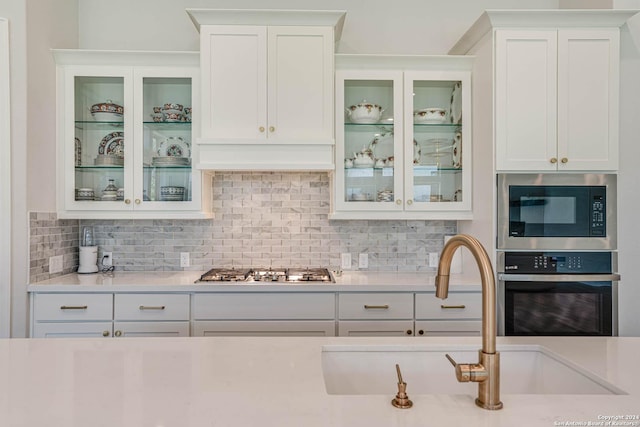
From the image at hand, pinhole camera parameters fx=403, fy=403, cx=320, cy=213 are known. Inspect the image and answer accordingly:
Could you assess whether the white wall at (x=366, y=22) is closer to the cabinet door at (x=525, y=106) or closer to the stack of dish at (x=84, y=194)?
the cabinet door at (x=525, y=106)

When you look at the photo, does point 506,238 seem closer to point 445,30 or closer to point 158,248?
point 445,30

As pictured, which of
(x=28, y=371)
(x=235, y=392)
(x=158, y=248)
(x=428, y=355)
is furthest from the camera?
(x=158, y=248)

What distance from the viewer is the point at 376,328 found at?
7.89 feet

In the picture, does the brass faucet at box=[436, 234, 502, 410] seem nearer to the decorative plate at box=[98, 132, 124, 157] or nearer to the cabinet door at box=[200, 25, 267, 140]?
the cabinet door at box=[200, 25, 267, 140]

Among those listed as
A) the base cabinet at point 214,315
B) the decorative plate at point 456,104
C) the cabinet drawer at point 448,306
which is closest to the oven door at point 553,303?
the cabinet drawer at point 448,306

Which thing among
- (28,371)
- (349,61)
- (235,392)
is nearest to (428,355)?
(235,392)

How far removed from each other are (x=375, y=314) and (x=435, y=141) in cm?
122

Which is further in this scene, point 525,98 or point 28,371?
point 525,98

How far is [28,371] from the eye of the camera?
1050mm

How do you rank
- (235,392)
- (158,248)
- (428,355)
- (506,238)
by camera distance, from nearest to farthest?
(235,392) < (428,355) < (506,238) < (158,248)

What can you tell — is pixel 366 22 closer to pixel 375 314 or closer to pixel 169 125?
pixel 169 125

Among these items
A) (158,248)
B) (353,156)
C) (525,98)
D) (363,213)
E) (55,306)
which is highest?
(525,98)

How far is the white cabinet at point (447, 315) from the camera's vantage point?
2420 mm

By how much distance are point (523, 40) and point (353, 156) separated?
1.21m
